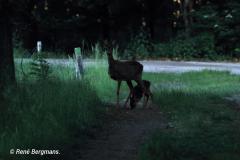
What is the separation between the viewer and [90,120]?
11062 mm

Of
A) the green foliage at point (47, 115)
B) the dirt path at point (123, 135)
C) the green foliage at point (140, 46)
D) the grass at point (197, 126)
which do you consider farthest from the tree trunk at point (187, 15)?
the green foliage at point (47, 115)

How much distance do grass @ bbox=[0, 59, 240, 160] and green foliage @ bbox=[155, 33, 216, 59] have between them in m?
15.9

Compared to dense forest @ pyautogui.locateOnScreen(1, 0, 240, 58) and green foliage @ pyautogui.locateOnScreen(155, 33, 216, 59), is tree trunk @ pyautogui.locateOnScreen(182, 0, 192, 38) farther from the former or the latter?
green foliage @ pyautogui.locateOnScreen(155, 33, 216, 59)

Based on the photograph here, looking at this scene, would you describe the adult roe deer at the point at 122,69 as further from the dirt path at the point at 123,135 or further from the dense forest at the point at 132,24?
the dense forest at the point at 132,24

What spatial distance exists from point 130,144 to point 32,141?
1.71 metres

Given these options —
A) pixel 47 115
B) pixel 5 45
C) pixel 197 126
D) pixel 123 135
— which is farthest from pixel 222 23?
pixel 47 115

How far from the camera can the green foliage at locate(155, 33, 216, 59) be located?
31.6 m

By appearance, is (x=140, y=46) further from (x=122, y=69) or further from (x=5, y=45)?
(x=5, y=45)

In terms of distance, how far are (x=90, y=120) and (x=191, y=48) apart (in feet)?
68.8

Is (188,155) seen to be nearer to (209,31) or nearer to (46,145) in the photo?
(46,145)

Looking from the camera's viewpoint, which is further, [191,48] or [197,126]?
[191,48]

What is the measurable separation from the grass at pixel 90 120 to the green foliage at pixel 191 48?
1593cm

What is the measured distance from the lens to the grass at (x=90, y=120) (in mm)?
8734

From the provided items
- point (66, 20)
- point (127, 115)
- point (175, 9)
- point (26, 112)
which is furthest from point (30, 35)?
point (26, 112)
